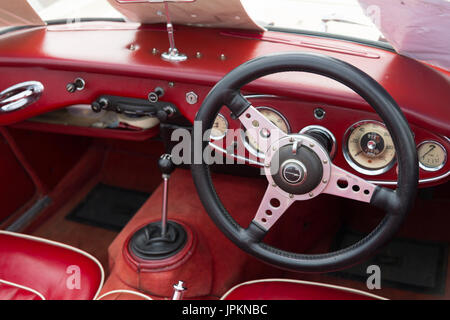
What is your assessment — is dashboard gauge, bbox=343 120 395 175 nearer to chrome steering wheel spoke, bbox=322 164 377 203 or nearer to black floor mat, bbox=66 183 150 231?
chrome steering wheel spoke, bbox=322 164 377 203

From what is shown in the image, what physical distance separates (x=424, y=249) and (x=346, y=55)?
3.31 ft

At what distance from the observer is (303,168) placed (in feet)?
3.73

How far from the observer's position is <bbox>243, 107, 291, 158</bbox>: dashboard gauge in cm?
139

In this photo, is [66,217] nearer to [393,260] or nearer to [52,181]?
[52,181]

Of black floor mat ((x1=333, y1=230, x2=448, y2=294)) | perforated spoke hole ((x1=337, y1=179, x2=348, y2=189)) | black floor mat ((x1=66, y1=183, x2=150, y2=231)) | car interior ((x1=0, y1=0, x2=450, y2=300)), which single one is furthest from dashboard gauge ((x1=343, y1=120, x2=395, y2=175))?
black floor mat ((x1=66, y1=183, x2=150, y2=231))

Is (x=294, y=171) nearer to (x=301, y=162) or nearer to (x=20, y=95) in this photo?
(x=301, y=162)

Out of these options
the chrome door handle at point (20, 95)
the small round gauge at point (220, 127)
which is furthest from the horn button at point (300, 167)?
the chrome door handle at point (20, 95)

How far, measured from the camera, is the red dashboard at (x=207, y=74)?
4.21 feet

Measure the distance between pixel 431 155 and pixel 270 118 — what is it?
1.47ft

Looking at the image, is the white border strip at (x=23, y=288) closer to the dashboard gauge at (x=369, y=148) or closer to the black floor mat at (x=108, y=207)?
the black floor mat at (x=108, y=207)

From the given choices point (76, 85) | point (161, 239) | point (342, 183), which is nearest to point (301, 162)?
point (342, 183)

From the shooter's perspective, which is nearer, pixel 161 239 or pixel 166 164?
pixel 166 164

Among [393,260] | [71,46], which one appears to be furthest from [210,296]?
[71,46]
